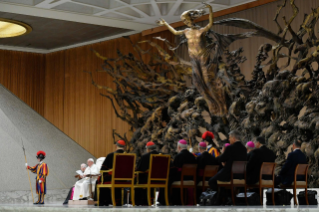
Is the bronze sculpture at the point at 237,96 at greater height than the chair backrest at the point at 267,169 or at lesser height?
greater

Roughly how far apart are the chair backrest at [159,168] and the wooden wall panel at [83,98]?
988 cm

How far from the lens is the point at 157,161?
729 centimetres

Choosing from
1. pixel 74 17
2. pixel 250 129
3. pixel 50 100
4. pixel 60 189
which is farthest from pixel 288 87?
pixel 50 100

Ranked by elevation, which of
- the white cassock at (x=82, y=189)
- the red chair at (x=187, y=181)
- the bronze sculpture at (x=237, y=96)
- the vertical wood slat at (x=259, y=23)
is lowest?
the white cassock at (x=82, y=189)

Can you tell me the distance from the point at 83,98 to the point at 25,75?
3251 millimetres

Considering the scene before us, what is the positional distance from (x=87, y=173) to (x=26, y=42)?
11.0 meters

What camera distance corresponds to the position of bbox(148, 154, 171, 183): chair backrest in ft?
23.7

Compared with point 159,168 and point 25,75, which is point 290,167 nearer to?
point 159,168

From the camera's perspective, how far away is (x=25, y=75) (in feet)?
65.4

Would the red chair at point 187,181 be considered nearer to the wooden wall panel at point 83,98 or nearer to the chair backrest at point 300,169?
the chair backrest at point 300,169

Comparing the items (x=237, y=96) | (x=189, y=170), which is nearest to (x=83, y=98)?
(x=237, y=96)

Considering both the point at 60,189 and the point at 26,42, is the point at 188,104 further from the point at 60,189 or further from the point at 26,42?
the point at 26,42

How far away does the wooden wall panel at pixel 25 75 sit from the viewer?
1953cm

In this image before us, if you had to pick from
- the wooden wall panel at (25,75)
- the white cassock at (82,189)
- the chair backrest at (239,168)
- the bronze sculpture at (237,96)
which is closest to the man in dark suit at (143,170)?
the chair backrest at (239,168)
